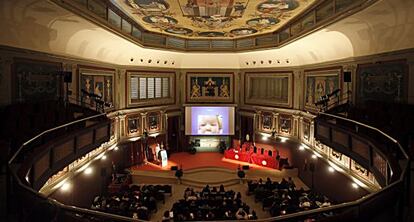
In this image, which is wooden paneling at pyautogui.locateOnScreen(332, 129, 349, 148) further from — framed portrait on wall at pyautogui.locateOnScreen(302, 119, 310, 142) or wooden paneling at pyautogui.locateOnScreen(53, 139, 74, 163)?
wooden paneling at pyautogui.locateOnScreen(53, 139, 74, 163)

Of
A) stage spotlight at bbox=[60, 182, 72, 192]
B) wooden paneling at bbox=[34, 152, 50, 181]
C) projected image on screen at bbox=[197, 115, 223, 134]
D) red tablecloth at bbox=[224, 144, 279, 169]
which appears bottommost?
red tablecloth at bbox=[224, 144, 279, 169]

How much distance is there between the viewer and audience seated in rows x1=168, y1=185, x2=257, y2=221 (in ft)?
41.0

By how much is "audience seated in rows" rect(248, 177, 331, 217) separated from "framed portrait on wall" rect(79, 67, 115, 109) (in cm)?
775

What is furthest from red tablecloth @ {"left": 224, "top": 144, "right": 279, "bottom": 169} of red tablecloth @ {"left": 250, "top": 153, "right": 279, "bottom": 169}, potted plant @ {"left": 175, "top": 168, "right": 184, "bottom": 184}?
potted plant @ {"left": 175, "top": 168, "right": 184, "bottom": 184}

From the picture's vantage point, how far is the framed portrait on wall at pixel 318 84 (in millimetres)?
15180

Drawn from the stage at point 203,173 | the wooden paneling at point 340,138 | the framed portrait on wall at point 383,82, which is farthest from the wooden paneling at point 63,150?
the framed portrait on wall at point 383,82

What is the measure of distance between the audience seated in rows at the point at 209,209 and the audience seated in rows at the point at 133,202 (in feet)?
3.09

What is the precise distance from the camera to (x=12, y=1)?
25.2 ft

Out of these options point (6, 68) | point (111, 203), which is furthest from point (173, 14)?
point (111, 203)

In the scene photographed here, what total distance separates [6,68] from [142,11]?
628 centimetres

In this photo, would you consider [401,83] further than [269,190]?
No

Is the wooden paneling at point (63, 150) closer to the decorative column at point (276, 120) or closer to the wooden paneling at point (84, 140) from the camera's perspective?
the wooden paneling at point (84, 140)

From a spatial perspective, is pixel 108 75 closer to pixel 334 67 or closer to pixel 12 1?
pixel 12 1

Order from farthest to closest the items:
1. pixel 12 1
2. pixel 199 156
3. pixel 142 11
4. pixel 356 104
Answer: pixel 199 156, pixel 142 11, pixel 356 104, pixel 12 1
